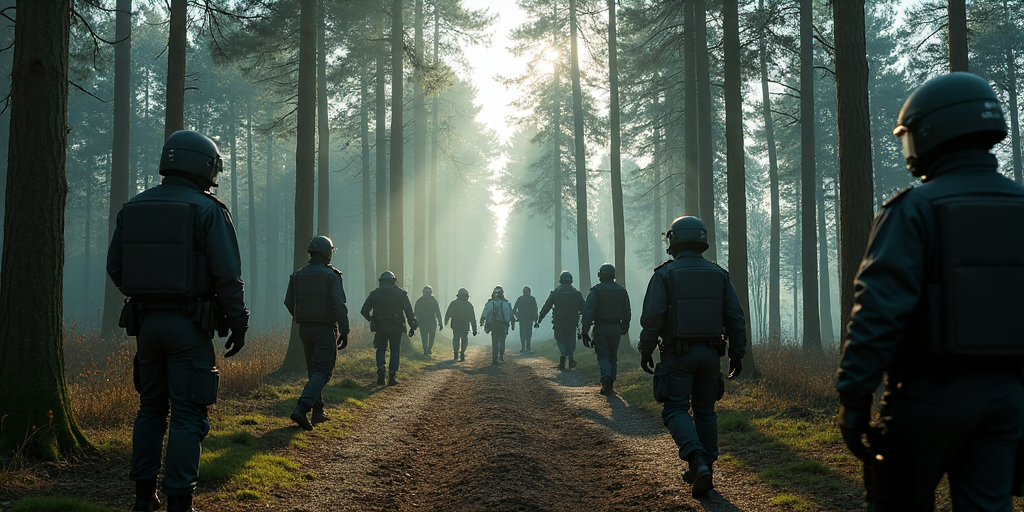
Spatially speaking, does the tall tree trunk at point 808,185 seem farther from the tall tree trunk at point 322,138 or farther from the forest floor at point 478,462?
the tall tree trunk at point 322,138

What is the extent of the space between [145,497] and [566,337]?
47.0 feet

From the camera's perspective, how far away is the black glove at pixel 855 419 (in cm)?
286

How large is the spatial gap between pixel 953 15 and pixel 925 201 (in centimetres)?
1200

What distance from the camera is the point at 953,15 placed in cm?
1220

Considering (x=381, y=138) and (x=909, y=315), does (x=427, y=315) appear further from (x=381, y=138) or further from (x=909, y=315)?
(x=909, y=315)

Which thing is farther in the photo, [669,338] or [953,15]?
[953,15]

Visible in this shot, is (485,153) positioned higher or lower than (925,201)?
higher

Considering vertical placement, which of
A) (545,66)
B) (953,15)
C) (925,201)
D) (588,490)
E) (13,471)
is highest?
(545,66)

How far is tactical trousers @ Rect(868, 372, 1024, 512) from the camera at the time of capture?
8.80ft

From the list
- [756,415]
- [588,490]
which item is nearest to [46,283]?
[588,490]

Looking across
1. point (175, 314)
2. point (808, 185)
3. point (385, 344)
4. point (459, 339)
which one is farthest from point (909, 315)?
point (459, 339)

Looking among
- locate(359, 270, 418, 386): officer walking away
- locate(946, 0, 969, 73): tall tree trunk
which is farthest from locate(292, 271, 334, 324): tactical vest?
locate(946, 0, 969, 73): tall tree trunk

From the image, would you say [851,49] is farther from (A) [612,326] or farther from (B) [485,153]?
(B) [485,153]

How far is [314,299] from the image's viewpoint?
9516 millimetres
